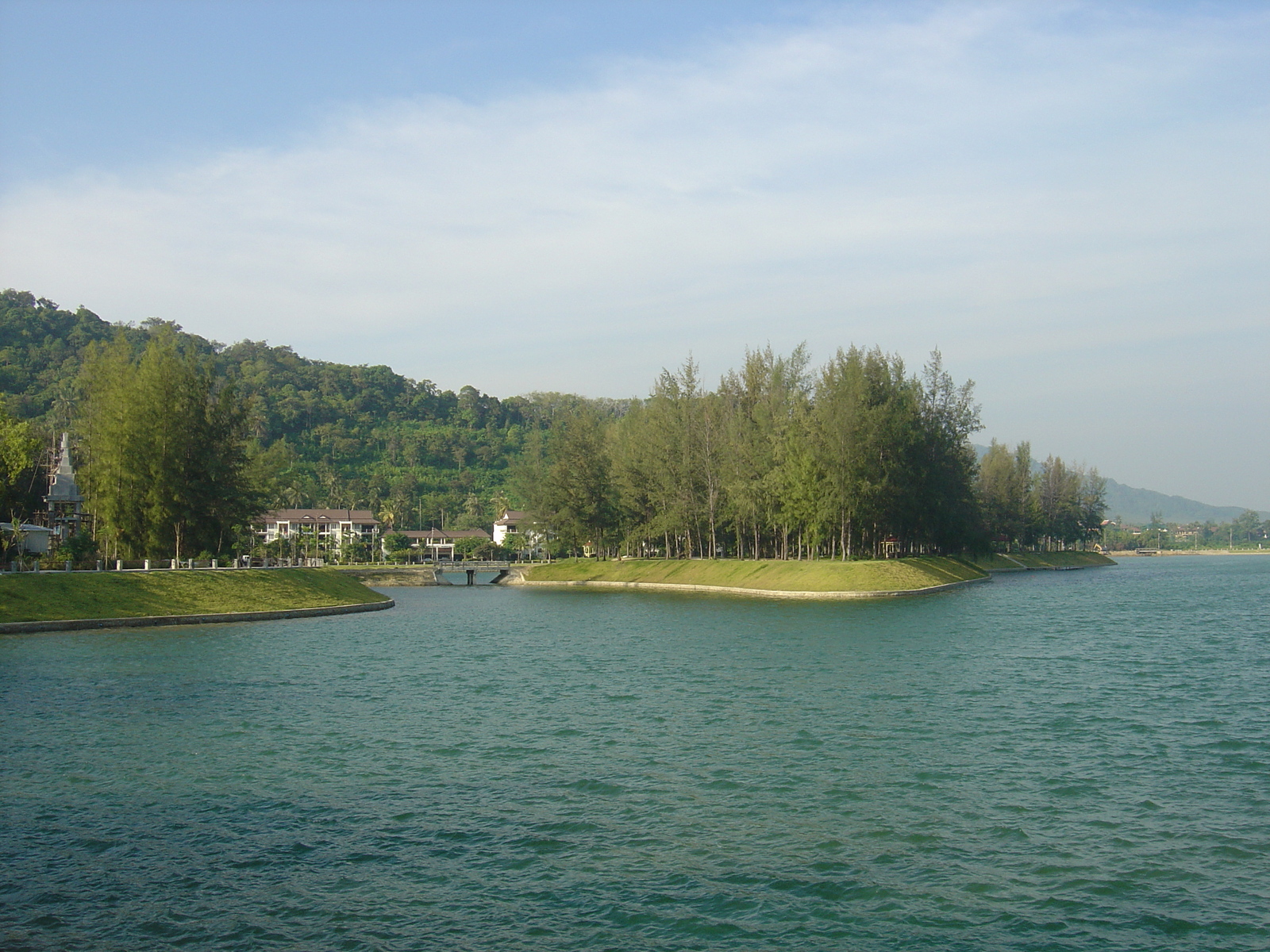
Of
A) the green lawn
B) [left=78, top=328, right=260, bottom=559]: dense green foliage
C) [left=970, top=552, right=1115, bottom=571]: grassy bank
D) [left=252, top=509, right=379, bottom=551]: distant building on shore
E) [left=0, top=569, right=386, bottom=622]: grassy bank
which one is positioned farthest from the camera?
[left=252, top=509, right=379, bottom=551]: distant building on shore

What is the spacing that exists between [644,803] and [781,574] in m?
65.4

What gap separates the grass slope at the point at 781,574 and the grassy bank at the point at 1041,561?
86.4ft

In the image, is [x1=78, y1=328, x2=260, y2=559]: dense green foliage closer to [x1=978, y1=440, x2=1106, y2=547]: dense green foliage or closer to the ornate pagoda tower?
the ornate pagoda tower

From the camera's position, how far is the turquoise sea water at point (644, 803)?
1354 centimetres

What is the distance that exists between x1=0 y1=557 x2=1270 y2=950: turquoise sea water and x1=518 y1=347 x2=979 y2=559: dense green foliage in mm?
44825

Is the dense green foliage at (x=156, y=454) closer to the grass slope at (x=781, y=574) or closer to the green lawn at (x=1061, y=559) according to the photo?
the grass slope at (x=781, y=574)

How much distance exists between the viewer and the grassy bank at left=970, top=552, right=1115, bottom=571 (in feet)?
432

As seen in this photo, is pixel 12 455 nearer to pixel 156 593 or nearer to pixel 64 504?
pixel 156 593

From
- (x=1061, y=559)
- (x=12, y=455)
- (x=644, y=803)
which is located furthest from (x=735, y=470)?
(x=1061, y=559)

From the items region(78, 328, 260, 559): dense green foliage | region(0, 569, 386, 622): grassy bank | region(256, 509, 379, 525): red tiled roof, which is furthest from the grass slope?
region(256, 509, 379, 525): red tiled roof

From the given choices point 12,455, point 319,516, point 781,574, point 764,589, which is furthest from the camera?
point 319,516

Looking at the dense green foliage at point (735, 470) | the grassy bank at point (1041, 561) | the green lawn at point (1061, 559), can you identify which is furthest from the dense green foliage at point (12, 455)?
the green lawn at point (1061, 559)

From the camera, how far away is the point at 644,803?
61.9 feet

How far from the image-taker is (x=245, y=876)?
50.1ft
